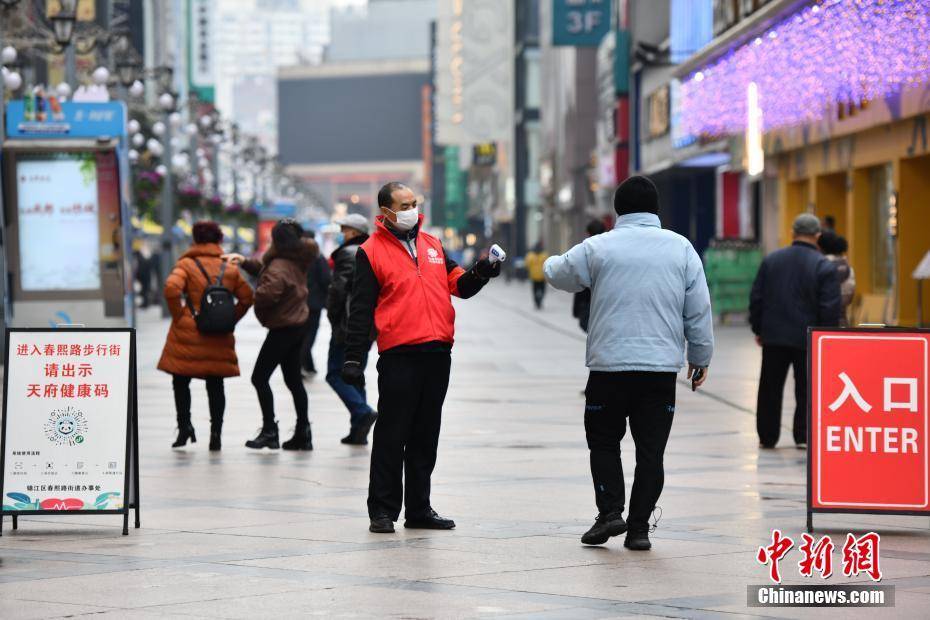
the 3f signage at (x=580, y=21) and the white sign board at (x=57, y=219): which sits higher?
the 3f signage at (x=580, y=21)

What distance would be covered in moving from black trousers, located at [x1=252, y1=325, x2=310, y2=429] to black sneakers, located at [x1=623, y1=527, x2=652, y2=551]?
539 centimetres

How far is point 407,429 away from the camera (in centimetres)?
955

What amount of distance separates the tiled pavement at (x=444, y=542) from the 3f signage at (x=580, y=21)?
49.3 metres

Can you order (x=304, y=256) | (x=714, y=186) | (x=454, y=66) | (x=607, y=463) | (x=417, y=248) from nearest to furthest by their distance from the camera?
(x=607, y=463) < (x=417, y=248) < (x=304, y=256) < (x=714, y=186) < (x=454, y=66)

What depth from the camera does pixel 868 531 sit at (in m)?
9.59

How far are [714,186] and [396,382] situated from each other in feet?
152

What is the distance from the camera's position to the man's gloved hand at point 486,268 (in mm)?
9156

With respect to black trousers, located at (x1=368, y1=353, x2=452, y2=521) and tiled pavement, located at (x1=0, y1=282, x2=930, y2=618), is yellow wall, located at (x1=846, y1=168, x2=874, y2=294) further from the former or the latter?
black trousers, located at (x1=368, y1=353, x2=452, y2=521)

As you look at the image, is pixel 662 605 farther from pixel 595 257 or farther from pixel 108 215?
pixel 108 215

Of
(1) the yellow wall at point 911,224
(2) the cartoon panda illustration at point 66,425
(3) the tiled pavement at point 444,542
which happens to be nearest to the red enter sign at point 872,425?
(3) the tiled pavement at point 444,542

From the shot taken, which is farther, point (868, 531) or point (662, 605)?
point (868, 531)

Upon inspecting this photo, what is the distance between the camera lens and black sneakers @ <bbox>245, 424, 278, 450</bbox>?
13.8 metres

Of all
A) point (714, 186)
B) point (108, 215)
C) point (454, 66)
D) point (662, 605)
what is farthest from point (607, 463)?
point (454, 66)

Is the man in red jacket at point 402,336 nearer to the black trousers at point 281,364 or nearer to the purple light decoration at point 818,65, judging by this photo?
the black trousers at point 281,364
